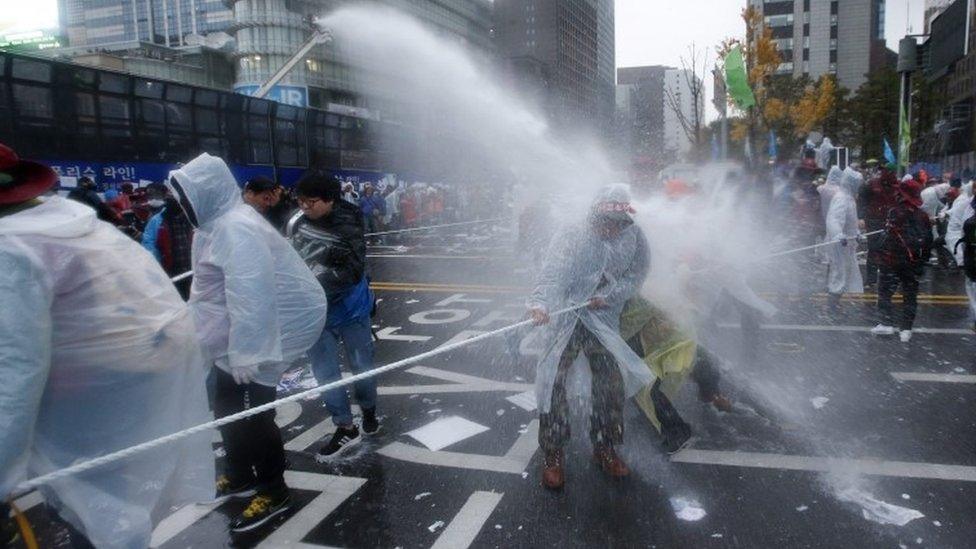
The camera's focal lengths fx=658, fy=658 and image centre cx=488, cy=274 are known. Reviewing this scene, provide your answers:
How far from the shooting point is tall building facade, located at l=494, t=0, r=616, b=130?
52.4 meters

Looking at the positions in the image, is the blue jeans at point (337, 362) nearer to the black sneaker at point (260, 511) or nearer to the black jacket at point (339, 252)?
the black jacket at point (339, 252)

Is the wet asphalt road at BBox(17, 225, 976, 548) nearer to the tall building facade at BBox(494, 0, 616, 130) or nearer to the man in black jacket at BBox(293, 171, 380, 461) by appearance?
the man in black jacket at BBox(293, 171, 380, 461)

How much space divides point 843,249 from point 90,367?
7958 mm

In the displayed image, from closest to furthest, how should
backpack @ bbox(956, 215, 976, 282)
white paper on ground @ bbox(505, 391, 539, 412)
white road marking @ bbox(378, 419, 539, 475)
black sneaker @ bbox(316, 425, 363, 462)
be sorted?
white road marking @ bbox(378, 419, 539, 475) → black sneaker @ bbox(316, 425, 363, 462) → white paper on ground @ bbox(505, 391, 539, 412) → backpack @ bbox(956, 215, 976, 282)

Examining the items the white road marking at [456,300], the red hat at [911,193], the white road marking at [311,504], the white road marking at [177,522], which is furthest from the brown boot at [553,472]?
the white road marking at [456,300]

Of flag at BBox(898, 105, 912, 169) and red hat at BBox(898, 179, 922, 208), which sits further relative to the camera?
flag at BBox(898, 105, 912, 169)

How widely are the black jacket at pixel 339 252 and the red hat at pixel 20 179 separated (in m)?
A: 2.02

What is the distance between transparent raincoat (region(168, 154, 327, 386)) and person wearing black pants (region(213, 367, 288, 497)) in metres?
0.19

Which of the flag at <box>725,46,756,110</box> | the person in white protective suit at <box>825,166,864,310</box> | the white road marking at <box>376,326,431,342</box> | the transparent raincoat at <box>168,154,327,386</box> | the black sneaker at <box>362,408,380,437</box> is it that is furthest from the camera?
the flag at <box>725,46,756,110</box>

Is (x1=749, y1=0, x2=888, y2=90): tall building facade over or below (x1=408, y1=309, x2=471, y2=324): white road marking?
over

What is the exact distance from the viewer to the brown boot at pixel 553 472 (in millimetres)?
3523

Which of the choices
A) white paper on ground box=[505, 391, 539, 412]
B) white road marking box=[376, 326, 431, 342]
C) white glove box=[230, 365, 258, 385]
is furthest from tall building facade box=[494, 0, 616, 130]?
white glove box=[230, 365, 258, 385]

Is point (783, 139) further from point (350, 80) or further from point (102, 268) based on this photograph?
point (102, 268)

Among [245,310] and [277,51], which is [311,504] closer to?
[245,310]
